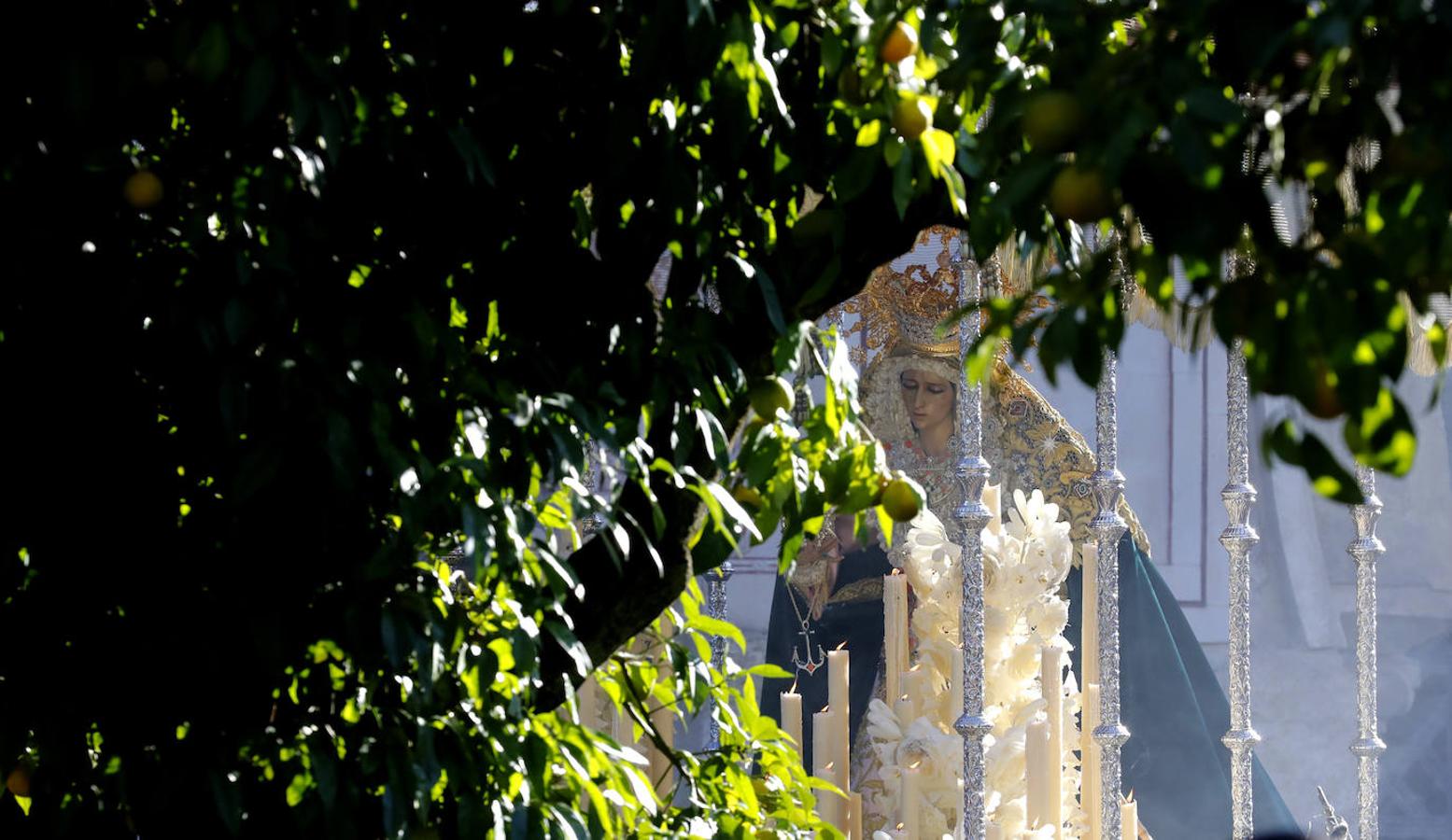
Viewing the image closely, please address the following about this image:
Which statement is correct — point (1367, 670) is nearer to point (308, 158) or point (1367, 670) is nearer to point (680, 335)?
point (680, 335)

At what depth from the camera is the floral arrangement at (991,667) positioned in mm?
2115

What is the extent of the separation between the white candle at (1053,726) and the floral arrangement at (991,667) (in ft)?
0.23

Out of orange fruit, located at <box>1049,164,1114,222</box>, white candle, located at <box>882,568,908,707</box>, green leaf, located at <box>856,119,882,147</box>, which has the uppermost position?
green leaf, located at <box>856,119,882,147</box>

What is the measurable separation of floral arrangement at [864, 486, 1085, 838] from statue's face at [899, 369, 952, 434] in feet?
2.62

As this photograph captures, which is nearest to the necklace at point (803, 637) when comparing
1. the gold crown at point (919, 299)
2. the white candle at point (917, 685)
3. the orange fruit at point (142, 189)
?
the gold crown at point (919, 299)

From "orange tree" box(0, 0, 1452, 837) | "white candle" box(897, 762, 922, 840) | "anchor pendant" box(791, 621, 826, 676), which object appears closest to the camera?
"orange tree" box(0, 0, 1452, 837)

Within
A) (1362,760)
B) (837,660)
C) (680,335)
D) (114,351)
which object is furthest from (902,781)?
→ (114,351)

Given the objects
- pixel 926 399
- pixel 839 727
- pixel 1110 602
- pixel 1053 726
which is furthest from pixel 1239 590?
pixel 926 399

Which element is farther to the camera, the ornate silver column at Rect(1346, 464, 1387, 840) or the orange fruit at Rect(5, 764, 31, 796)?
the ornate silver column at Rect(1346, 464, 1387, 840)

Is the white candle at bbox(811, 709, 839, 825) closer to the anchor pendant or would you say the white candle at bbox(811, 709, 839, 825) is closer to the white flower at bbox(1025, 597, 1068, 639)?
the white flower at bbox(1025, 597, 1068, 639)

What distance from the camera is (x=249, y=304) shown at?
0.87m

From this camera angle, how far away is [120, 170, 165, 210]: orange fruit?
0.90m

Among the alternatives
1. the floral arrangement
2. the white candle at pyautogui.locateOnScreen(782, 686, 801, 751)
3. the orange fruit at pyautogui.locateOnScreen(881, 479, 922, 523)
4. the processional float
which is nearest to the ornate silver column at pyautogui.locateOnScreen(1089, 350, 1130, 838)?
the processional float

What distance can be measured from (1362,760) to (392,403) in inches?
67.3
